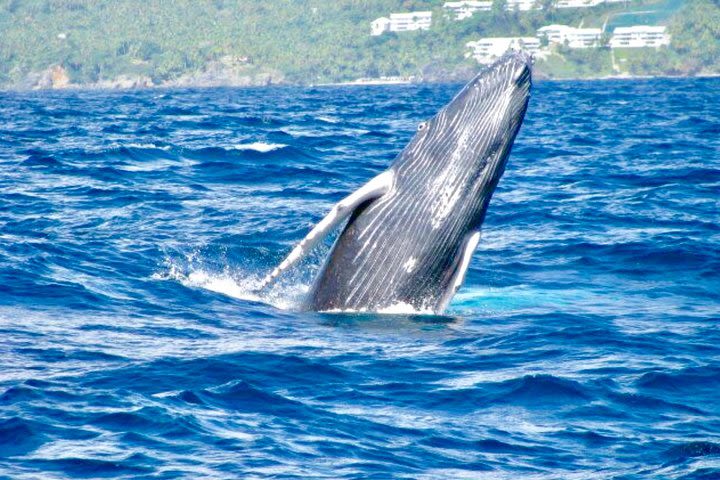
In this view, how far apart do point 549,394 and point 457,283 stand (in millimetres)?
2750

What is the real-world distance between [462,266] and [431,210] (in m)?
0.69

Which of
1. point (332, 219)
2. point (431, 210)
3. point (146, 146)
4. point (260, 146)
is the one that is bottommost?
point (260, 146)

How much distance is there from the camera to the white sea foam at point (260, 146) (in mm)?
33256

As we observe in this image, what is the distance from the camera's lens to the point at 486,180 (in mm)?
13023

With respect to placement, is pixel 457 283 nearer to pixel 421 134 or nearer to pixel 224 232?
pixel 421 134

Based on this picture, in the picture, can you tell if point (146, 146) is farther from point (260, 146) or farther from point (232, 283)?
point (232, 283)

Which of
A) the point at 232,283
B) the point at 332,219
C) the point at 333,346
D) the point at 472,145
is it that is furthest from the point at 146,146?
the point at 333,346

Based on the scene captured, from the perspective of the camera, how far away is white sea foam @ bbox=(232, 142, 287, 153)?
33.3 m

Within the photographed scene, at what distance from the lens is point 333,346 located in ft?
38.1

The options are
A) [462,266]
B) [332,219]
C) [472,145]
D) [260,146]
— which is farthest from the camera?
[260,146]

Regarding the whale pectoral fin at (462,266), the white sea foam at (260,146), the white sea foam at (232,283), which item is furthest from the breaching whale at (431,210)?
the white sea foam at (260,146)

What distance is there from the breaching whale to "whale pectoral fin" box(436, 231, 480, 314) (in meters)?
0.01

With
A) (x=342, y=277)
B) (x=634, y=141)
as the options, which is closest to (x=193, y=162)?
(x=634, y=141)

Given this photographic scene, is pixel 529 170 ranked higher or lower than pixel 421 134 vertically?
lower
